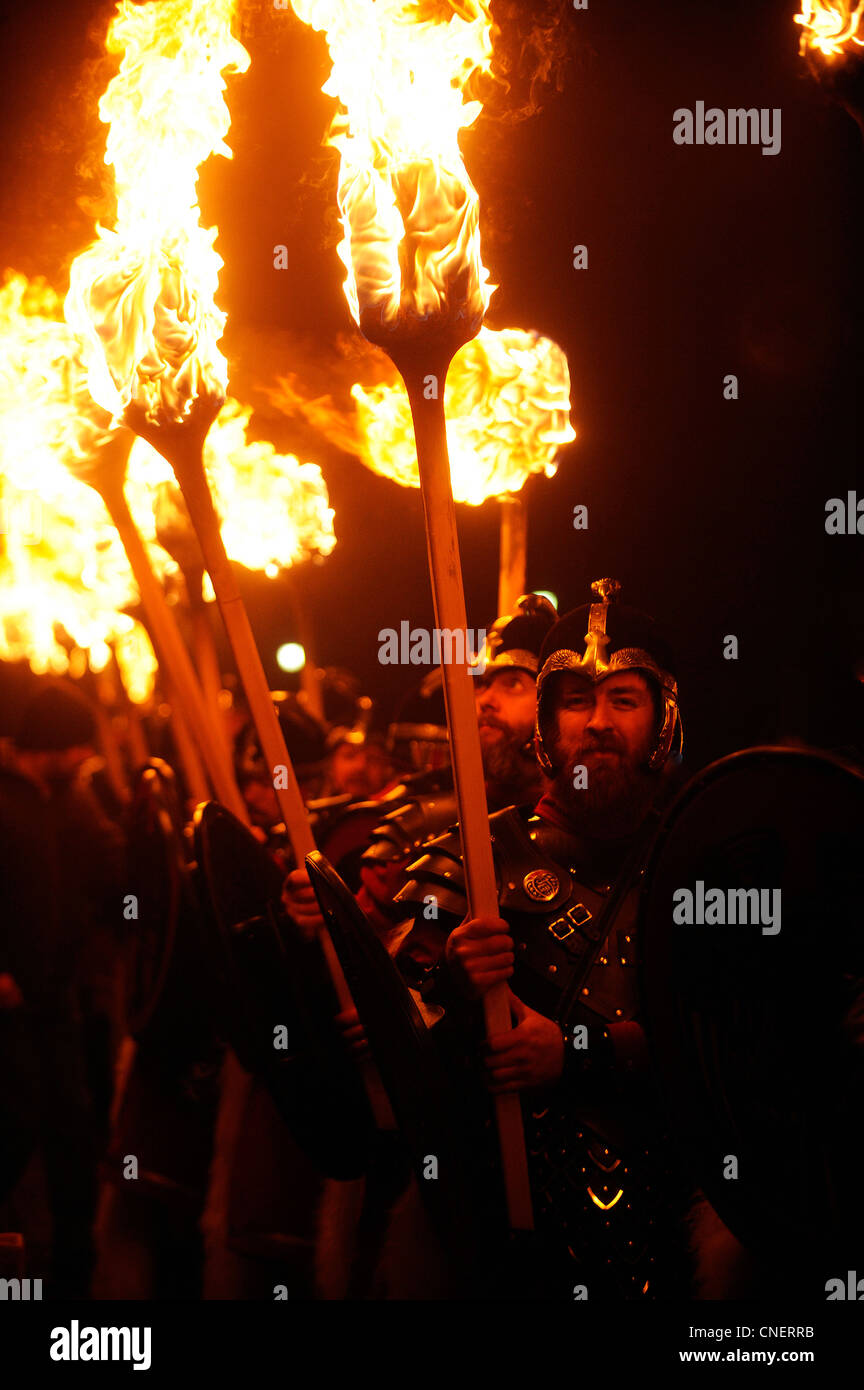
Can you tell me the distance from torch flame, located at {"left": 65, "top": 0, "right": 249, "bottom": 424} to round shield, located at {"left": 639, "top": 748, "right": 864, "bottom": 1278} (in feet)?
6.32

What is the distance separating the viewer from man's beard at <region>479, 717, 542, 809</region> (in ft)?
11.2

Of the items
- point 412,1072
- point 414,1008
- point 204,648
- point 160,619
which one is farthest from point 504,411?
point 412,1072

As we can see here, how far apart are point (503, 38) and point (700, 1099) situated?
321 cm

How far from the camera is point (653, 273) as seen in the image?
3.74 m

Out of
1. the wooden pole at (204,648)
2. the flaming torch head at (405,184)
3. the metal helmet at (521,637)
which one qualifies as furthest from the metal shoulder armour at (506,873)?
the wooden pole at (204,648)

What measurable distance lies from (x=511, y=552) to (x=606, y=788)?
1.07 meters

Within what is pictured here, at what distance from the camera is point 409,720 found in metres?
4.31

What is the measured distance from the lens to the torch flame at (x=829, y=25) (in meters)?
3.33

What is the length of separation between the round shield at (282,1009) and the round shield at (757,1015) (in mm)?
1052

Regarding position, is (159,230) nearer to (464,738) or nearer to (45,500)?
(45,500)

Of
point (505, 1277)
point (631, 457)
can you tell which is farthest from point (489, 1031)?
point (631, 457)

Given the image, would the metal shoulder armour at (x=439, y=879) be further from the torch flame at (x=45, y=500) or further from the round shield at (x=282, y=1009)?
the torch flame at (x=45, y=500)

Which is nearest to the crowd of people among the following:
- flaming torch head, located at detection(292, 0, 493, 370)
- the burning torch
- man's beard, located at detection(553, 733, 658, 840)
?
man's beard, located at detection(553, 733, 658, 840)
